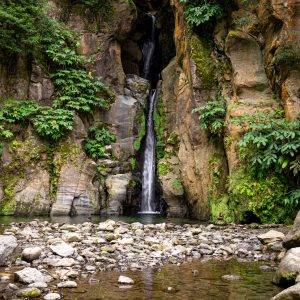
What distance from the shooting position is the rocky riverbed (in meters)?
5.58

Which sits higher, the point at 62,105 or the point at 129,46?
the point at 129,46

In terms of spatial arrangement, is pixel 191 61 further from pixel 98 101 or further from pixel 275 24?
pixel 98 101

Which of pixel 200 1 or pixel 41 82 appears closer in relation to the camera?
pixel 200 1

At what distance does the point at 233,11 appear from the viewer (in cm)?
1539

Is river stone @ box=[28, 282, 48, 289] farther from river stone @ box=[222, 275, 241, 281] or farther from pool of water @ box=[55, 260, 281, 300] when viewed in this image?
river stone @ box=[222, 275, 241, 281]

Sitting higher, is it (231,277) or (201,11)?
(201,11)

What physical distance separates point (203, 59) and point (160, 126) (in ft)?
18.2

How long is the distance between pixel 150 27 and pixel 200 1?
903 centimetres

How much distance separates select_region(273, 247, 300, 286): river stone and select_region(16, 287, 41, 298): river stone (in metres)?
3.55

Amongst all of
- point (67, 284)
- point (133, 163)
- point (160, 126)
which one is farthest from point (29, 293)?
point (160, 126)

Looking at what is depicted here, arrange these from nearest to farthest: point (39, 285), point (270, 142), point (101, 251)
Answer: point (39, 285), point (101, 251), point (270, 142)

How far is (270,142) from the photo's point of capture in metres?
12.3

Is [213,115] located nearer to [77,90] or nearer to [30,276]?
[77,90]

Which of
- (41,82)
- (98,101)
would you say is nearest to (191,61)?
(98,101)
